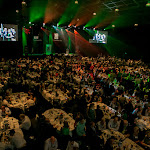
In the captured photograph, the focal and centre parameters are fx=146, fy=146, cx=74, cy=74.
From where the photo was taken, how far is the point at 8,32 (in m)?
16.9

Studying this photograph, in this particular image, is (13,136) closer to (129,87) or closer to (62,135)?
(62,135)

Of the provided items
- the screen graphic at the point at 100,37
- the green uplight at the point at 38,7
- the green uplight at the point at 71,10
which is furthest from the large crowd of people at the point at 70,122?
the screen graphic at the point at 100,37

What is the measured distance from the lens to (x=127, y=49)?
2512 cm

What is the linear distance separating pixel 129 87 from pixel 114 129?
220 inches

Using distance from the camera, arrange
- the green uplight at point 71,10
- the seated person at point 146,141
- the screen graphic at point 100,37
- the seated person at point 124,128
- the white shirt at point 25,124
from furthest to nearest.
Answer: the screen graphic at point 100,37
the green uplight at point 71,10
the seated person at point 124,128
the white shirt at point 25,124
the seated person at point 146,141

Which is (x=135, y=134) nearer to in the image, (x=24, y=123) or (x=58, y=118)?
(x=58, y=118)

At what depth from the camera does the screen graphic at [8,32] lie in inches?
644

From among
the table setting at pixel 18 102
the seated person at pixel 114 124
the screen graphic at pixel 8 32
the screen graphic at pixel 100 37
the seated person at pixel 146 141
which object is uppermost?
the screen graphic at pixel 100 37

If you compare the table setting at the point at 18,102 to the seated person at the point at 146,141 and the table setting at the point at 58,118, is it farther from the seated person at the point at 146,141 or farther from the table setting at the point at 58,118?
the seated person at the point at 146,141

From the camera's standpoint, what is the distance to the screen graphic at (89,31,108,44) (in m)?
25.6

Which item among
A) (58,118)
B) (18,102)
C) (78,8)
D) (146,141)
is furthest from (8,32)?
(146,141)

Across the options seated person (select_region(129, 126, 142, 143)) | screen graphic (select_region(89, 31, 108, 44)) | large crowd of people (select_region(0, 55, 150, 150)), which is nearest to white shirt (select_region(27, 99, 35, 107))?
large crowd of people (select_region(0, 55, 150, 150))

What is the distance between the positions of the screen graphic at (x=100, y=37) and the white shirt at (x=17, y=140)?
23.0 meters

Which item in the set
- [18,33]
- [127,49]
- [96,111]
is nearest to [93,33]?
[127,49]
